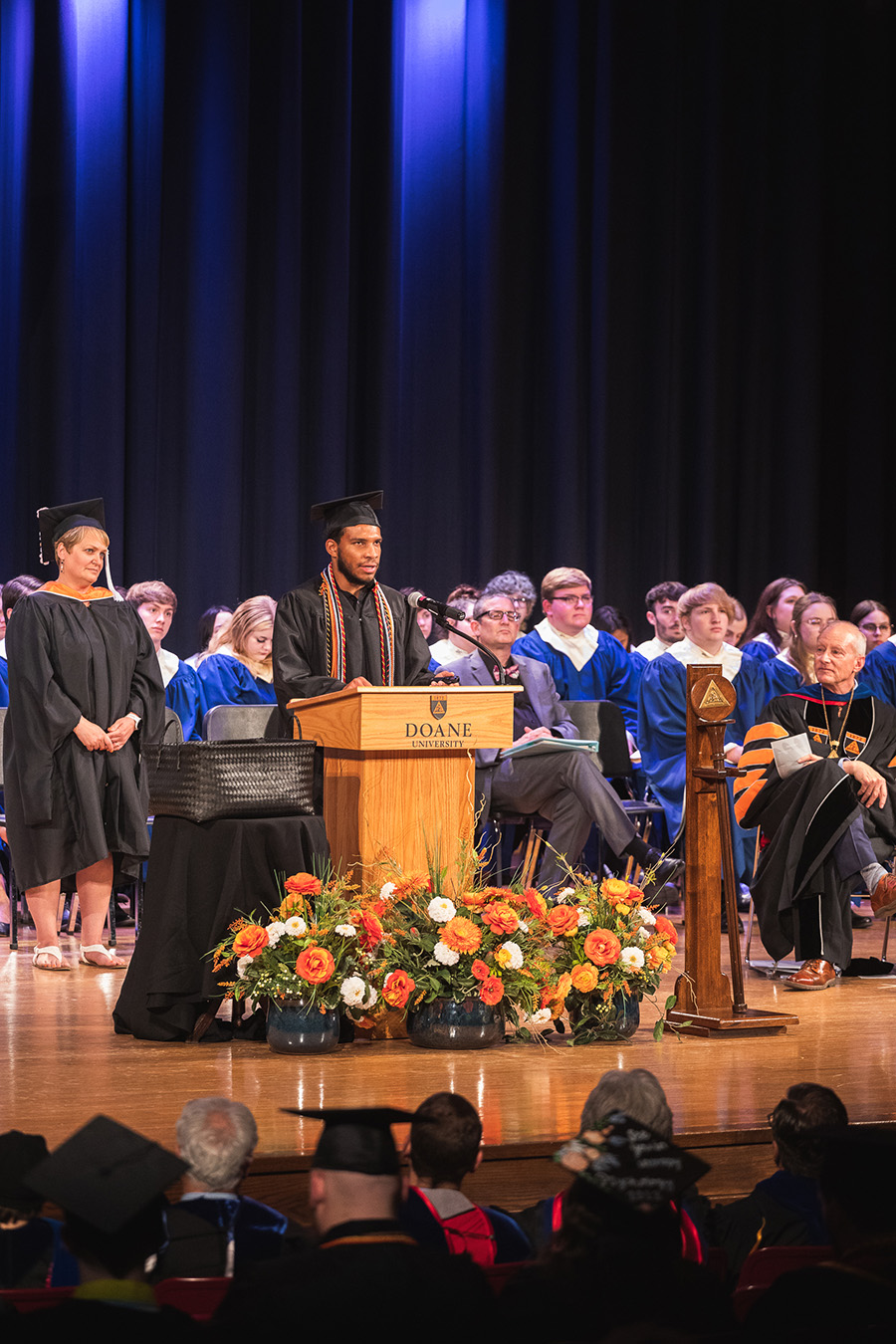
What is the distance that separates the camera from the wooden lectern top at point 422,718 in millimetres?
4324

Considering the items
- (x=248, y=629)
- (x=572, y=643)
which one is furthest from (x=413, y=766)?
(x=572, y=643)

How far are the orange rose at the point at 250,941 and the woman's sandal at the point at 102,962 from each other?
181 cm

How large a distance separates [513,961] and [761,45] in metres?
8.71

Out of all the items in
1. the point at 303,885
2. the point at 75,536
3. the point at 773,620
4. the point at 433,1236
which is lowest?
the point at 433,1236

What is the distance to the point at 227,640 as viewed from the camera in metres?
7.57

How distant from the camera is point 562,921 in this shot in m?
4.20

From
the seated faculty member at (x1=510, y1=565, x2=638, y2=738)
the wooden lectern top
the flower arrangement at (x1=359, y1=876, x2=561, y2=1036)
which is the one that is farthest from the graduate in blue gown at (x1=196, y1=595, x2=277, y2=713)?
the flower arrangement at (x1=359, y1=876, x2=561, y2=1036)

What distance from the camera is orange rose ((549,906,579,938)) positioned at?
420 centimetres

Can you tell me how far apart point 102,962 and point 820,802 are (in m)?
2.74

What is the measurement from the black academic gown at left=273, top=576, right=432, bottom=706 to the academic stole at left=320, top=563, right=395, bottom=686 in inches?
0.6

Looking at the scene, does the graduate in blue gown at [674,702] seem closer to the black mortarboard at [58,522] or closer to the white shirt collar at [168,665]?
the white shirt collar at [168,665]

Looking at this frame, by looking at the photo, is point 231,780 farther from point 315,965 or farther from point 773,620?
point 773,620

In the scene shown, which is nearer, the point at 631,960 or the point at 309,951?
the point at 309,951

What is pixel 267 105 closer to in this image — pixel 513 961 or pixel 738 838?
pixel 738 838
